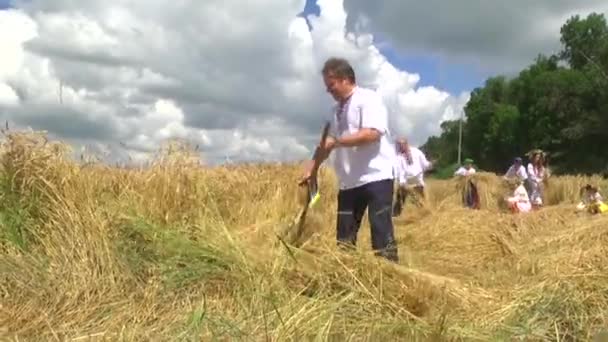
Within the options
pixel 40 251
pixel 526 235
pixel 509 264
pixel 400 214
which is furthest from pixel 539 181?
pixel 40 251

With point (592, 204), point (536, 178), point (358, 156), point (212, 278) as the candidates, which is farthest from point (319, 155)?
point (536, 178)

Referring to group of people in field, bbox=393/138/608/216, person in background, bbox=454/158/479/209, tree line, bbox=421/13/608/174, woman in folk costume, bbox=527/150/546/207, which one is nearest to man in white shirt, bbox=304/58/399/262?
group of people in field, bbox=393/138/608/216

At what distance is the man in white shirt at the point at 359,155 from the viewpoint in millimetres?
5395

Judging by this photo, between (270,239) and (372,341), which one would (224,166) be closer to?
(270,239)

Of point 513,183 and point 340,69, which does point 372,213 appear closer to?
point 340,69

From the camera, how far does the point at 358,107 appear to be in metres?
5.52

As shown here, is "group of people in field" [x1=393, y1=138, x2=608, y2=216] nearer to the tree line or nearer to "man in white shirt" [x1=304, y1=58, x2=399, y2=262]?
"man in white shirt" [x1=304, y1=58, x2=399, y2=262]

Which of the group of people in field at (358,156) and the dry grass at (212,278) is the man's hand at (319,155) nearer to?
the group of people in field at (358,156)

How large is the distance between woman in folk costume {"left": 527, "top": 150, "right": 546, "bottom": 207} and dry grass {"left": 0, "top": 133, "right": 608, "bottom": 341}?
895 cm

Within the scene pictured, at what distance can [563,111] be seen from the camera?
4906 centimetres

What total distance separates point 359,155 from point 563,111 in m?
46.4

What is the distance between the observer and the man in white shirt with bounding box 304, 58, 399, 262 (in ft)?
17.7

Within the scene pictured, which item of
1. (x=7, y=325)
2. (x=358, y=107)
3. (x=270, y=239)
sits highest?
(x=358, y=107)

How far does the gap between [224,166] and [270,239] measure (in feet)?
15.8
